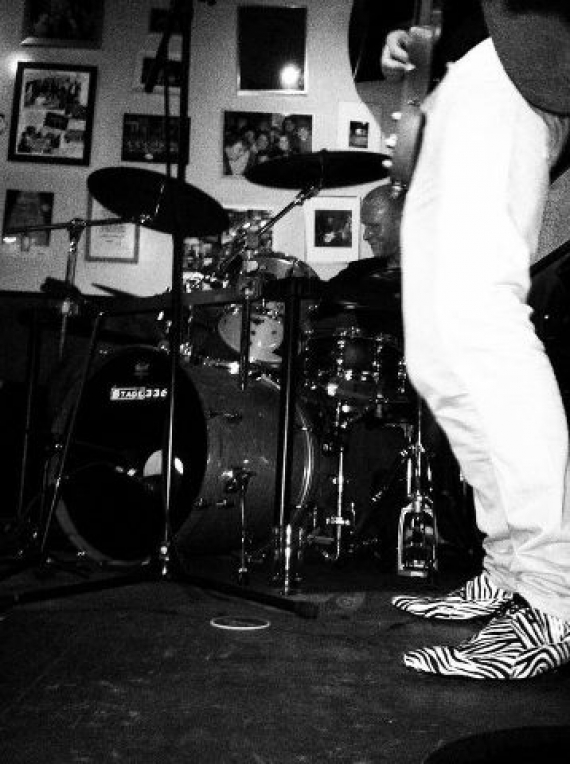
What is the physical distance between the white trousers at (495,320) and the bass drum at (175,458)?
1312 mm

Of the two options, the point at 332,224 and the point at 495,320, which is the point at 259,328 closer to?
the point at 332,224

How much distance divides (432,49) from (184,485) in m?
1.73

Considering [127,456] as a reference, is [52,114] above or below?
above

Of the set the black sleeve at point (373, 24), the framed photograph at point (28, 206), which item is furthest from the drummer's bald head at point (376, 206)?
the framed photograph at point (28, 206)

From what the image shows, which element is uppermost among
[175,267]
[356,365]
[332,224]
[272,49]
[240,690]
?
[272,49]

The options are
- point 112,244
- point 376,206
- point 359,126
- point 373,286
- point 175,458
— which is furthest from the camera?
point 359,126

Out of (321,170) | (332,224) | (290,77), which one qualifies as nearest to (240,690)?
(321,170)

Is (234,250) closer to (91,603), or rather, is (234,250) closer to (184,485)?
(184,485)

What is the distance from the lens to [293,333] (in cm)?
193

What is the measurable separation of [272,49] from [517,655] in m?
4.05

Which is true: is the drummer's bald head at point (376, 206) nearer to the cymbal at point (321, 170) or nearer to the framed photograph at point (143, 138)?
the cymbal at point (321, 170)

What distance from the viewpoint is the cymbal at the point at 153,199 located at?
7.98 ft

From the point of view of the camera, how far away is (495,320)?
1.03 metres

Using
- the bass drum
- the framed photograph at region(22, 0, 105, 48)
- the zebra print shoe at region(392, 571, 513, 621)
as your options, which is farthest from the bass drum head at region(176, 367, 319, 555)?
Result: the framed photograph at region(22, 0, 105, 48)
